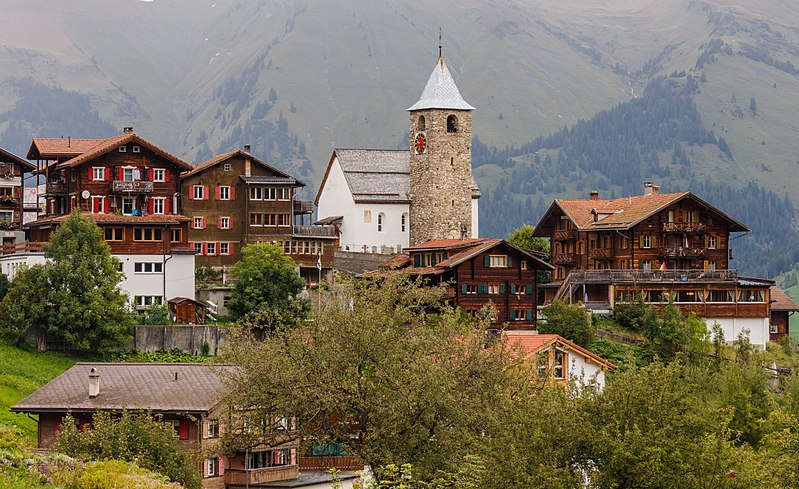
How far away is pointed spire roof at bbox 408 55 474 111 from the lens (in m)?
104

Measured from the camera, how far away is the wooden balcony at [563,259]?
100 metres

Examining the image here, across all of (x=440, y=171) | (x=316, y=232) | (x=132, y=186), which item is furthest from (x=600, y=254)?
(x=132, y=186)

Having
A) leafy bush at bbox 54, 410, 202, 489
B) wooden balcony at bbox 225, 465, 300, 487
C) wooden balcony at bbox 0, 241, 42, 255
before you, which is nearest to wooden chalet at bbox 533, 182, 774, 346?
wooden balcony at bbox 0, 241, 42, 255

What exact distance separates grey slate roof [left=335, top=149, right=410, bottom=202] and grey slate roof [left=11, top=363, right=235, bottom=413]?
131 feet

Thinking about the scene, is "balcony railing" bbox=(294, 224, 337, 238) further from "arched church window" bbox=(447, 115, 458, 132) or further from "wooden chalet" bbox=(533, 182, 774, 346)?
"arched church window" bbox=(447, 115, 458, 132)

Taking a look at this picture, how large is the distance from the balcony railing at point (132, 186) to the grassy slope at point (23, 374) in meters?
16.6

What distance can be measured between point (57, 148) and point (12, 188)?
4984mm

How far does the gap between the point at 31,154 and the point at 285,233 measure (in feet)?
50.5

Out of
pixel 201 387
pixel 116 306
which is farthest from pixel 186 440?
pixel 116 306

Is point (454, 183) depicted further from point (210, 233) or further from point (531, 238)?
point (210, 233)

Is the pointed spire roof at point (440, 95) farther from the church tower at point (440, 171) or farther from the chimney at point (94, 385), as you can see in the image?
the chimney at point (94, 385)

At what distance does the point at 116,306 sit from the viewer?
2916 inches

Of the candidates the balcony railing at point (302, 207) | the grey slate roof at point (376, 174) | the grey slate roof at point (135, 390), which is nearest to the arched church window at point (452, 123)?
the grey slate roof at point (376, 174)

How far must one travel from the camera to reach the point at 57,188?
294ft
